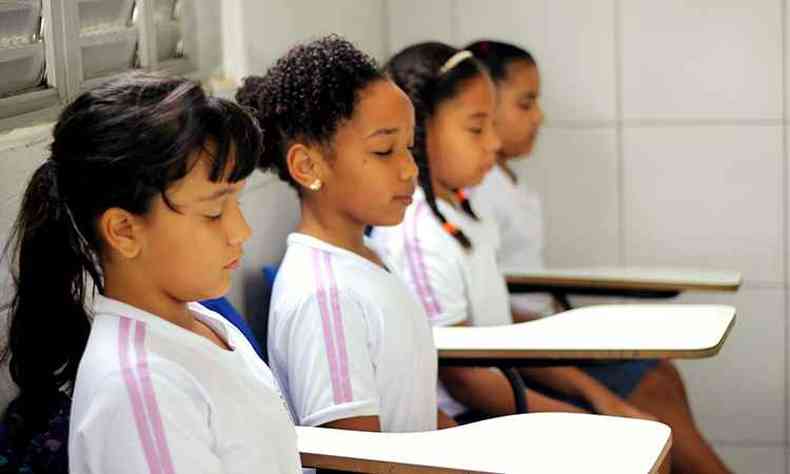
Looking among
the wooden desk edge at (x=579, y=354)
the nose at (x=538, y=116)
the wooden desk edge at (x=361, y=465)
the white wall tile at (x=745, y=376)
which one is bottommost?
the white wall tile at (x=745, y=376)

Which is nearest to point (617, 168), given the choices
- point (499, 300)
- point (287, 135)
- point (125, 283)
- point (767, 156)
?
point (767, 156)

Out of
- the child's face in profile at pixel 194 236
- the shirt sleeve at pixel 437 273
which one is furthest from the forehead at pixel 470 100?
the child's face in profile at pixel 194 236

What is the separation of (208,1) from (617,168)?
1.36 meters

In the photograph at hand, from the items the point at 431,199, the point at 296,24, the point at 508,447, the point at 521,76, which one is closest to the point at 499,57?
the point at 521,76

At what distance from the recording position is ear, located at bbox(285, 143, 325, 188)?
225cm

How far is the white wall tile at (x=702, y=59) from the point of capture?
3.61 metres

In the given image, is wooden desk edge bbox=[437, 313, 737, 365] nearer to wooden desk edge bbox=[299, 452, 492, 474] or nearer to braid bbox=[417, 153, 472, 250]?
braid bbox=[417, 153, 472, 250]

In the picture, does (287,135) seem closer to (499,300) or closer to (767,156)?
(499,300)

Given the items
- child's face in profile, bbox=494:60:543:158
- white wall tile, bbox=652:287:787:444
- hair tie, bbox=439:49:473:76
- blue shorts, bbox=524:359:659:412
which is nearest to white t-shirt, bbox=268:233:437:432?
hair tie, bbox=439:49:473:76

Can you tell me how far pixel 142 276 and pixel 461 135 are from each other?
1.25 m

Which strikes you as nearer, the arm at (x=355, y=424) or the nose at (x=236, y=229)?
the nose at (x=236, y=229)

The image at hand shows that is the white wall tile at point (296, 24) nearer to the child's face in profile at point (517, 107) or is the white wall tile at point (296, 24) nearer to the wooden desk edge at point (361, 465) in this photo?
the child's face in profile at point (517, 107)

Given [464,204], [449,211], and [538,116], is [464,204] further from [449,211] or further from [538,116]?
[538,116]

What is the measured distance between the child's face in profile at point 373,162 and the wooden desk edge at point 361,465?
52cm
